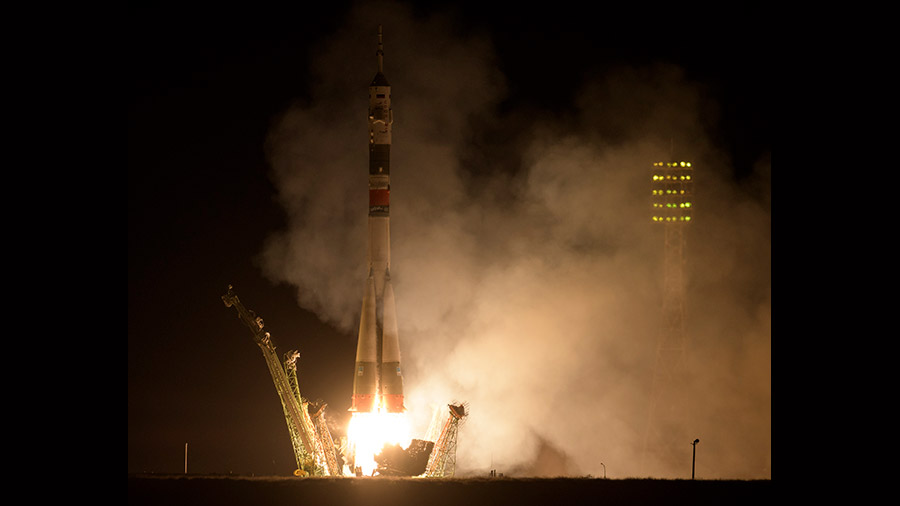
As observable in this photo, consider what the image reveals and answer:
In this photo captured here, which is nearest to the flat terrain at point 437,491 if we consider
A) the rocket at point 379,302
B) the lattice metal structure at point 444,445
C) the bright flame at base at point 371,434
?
the lattice metal structure at point 444,445

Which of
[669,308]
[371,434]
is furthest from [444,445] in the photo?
[669,308]

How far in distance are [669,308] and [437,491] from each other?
1084 inches

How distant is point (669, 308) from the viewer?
58125mm

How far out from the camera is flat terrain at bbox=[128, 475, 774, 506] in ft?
105

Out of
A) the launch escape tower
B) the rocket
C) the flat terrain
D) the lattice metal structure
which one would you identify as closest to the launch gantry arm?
the rocket

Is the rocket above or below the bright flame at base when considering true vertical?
above

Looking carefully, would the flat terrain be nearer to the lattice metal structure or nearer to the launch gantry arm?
the lattice metal structure

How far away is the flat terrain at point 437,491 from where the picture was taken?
32.2 metres

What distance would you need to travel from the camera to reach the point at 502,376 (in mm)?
55562

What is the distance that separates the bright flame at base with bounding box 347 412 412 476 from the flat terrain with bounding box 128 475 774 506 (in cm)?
910

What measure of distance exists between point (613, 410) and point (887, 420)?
4498 centimetres

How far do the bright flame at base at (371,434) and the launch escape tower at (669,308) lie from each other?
17.4 meters

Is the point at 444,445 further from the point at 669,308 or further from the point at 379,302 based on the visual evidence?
the point at 669,308

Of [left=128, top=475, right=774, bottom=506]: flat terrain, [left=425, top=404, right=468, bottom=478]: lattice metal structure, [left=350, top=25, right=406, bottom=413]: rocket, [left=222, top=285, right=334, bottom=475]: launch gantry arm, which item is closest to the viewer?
[left=128, top=475, right=774, bottom=506]: flat terrain
